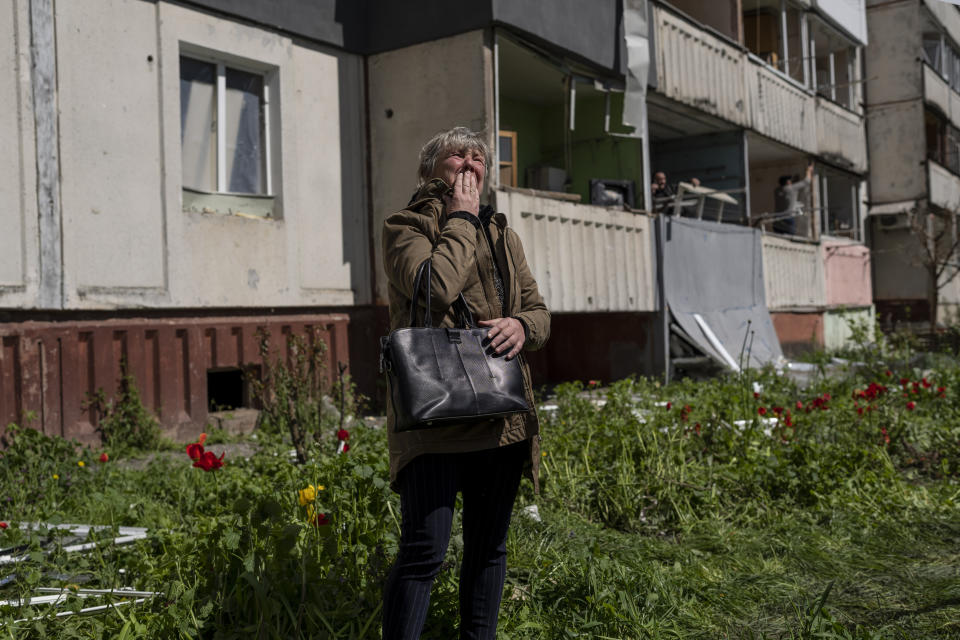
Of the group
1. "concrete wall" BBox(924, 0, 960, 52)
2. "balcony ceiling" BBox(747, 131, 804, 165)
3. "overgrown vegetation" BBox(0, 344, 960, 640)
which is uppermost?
"concrete wall" BBox(924, 0, 960, 52)

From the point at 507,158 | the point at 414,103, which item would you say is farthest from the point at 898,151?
the point at 414,103

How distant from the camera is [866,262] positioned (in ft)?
63.0

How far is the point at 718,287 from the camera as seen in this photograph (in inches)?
473

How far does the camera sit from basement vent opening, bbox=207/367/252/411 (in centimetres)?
828

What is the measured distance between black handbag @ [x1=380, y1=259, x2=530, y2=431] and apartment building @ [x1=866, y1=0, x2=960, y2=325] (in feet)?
63.7

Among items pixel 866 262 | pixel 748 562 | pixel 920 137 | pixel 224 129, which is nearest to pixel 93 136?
pixel 224 129

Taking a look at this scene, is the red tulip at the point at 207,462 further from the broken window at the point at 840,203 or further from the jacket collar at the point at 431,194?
the broken window at the point at 840,203

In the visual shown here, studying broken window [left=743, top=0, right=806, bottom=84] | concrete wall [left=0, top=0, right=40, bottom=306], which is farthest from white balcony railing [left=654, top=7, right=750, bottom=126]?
concrete wall [left=0, top=0, right=40, bottom=306]

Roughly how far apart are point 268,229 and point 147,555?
542 cm

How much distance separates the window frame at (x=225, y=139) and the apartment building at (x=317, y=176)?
0.03m

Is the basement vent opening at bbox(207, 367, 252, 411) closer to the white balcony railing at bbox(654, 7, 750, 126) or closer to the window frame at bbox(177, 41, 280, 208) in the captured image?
the window frame at bbox(177, 41, 280, 208)

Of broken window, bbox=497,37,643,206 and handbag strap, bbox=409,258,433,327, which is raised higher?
broken window, bbox=497,37,643,206

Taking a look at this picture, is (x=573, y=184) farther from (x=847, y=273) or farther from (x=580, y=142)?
(x=847, y=273)

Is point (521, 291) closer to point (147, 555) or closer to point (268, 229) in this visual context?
point (147, 555)
